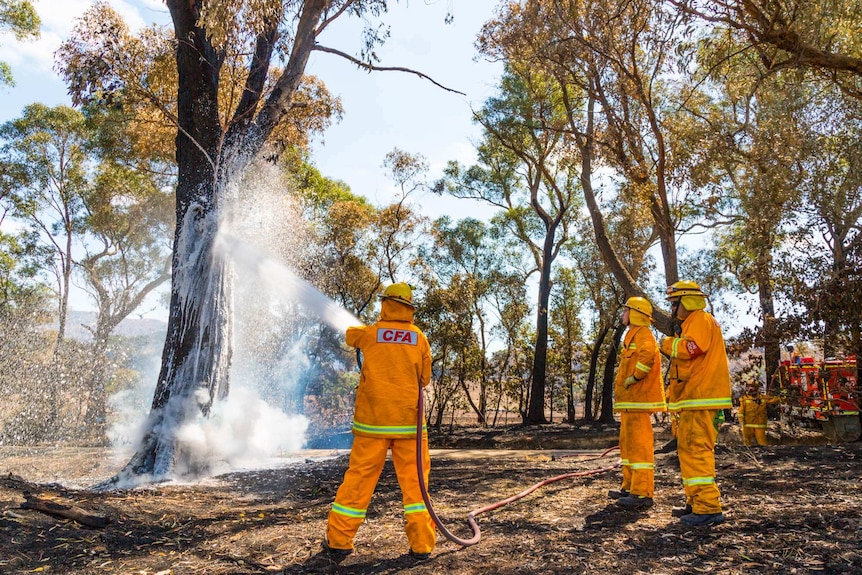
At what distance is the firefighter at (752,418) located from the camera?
10.4 meters

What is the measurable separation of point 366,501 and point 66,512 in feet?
8.43

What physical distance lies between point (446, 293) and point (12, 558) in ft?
49.9

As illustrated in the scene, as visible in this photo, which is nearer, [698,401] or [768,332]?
[698,401]

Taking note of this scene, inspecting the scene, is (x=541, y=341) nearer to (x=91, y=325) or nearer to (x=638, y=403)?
(x=638, y=403)

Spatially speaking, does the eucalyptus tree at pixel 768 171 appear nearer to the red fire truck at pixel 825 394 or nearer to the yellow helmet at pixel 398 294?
the red fire truck at pixel 825 394

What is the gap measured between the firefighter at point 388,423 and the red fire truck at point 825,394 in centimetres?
794

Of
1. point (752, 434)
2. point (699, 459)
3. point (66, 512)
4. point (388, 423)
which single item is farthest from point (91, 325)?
point (699, 459)

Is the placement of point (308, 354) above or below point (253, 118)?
below

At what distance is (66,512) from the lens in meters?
4.71

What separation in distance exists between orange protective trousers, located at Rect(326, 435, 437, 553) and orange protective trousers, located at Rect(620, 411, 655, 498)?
227 centimetres

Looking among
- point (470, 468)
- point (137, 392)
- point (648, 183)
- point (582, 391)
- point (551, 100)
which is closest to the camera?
point (470, 468)

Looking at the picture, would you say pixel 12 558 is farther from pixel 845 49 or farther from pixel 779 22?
pixel 845 49

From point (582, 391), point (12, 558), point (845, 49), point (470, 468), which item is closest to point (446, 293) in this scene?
point (582, 391)

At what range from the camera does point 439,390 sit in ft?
63.6
